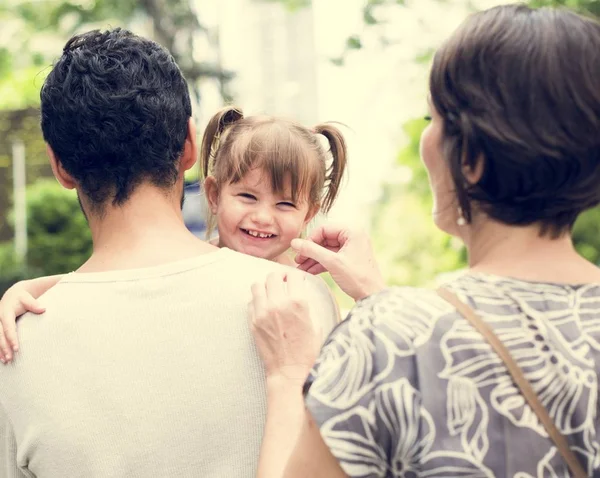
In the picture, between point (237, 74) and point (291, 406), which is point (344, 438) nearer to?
point (291, 406)

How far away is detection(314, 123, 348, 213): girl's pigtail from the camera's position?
3246 millimetres

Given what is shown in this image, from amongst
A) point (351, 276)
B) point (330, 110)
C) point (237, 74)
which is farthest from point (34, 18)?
point (351, 276)

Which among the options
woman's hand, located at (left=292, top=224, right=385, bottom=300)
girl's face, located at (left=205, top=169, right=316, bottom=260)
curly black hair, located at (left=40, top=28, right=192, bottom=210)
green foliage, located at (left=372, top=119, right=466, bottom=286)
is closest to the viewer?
curly black hair, located at (left=40, top=28, right=192, bottom=210)

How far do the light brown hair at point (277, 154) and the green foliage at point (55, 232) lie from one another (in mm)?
10908

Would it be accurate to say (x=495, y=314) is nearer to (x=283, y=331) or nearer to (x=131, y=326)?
(x=283, y=331)

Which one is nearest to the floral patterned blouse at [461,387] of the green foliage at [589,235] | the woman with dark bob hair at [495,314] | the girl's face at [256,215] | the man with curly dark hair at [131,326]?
the woman with dark bob hair at [495,314]

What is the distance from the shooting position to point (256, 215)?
2.95 metres

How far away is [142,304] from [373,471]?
2.16 ft

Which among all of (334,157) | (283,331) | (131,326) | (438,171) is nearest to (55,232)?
(334,157)

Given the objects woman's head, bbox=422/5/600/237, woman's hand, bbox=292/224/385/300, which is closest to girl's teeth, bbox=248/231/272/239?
woman's hand, bbox=292/224/385/300

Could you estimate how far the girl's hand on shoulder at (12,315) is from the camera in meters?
1.93

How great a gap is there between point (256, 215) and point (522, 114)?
59.8 inches

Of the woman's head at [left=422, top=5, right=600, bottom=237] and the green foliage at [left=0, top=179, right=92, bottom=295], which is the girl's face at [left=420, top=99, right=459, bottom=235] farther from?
the green foliage at [left=0, top=179, right=92, bottom=295]

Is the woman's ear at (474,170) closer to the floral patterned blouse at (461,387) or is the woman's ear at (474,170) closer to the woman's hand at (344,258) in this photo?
the floral patterned blouse at (461,387)
